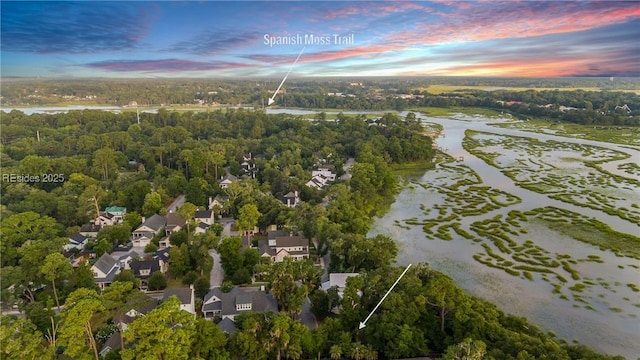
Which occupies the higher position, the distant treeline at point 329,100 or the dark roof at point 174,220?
the distant treeline at point 329,100

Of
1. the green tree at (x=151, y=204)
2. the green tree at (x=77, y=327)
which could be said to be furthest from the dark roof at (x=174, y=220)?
the green tree at (x=77, y=327)

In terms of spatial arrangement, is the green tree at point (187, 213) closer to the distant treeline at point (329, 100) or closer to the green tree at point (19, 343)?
the green tree at point (19, 343)

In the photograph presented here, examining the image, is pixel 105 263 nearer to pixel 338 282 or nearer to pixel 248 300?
pixel 248 300

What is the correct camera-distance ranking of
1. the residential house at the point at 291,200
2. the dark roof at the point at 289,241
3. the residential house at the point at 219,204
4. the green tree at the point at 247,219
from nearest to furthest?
the dark roof at the point at 289,241, the green tree at the point at 247,219, the residential house at the point at 219,204, the residential house at the point at 291,200

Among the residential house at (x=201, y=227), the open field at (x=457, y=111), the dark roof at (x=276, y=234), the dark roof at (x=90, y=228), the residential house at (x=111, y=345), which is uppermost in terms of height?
the open field at (x=457, y=111)

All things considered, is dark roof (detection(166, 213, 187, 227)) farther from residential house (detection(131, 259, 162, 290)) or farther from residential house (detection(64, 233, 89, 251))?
residential house (detection(131, 259, 162, 290))

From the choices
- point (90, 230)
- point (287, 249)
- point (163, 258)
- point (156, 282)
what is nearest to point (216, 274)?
point (156, 282)

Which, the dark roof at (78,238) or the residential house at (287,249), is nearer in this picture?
the residential house at (287,249)
